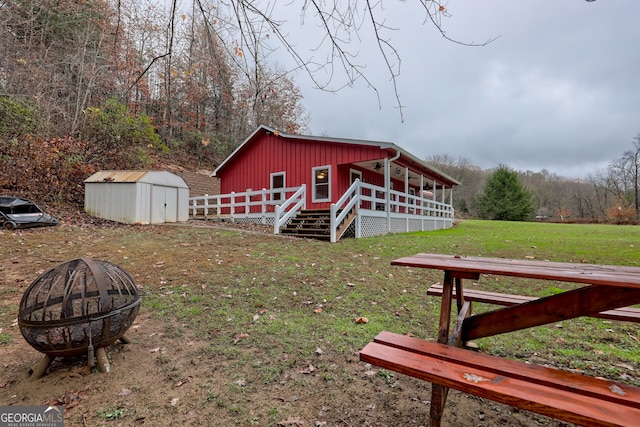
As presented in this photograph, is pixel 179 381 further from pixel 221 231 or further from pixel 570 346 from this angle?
pixel 221 231

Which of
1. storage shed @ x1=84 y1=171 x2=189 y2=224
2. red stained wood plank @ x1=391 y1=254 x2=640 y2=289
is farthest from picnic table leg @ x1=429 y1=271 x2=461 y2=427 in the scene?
storage shed @ x1=84 y1=171 x2=189 y2=224

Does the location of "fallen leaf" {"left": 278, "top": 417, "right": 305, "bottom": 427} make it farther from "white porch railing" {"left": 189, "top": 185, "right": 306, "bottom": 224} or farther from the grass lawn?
"white porch railing" {"left": 189, "top": 185, "right": 306, "bottom": 224}

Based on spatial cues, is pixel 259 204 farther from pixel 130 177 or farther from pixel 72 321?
pixel 72 321

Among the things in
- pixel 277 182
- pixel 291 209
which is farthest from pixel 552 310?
pixel 277 182

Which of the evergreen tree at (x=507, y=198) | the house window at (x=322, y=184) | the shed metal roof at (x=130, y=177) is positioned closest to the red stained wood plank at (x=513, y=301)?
the house window at (x=322, y=184)

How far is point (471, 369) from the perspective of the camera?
5.19ft

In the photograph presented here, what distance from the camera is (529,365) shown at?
1.63 m

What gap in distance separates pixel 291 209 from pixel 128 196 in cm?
621

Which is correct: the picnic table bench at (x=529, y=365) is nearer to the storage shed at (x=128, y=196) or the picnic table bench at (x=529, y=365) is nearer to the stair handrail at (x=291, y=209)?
the stair handrail at (x=291, y=209)

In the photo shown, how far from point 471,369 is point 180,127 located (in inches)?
883

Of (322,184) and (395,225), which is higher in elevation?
(322,184)

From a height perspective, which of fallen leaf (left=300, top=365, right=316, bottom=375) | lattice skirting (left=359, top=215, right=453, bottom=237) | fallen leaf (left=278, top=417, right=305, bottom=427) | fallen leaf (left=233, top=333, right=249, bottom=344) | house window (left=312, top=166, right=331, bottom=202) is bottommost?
fallen leaf (left=278, top=417, right=305, bottom=427)

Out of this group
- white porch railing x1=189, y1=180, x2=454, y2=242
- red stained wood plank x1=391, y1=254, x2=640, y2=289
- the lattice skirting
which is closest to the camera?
red stained wood plank x1=391, y1=254, x2=640, y2=289

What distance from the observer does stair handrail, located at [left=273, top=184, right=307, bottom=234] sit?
32.6 ft
